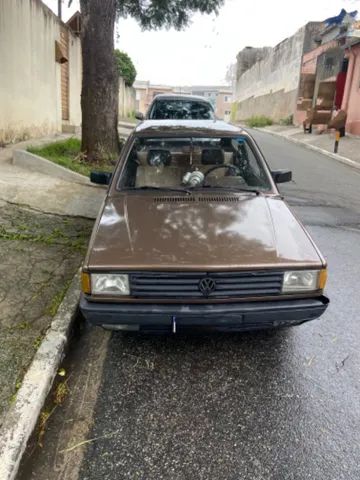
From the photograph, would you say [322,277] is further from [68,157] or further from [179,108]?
[179,108]

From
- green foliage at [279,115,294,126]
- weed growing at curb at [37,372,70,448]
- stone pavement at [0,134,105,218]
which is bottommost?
weed growing at curb at [37,372,70,448]

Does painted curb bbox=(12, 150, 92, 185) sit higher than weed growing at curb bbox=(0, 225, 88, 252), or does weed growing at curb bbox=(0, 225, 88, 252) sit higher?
painted curb bbox=(12, 150, 92, 185)

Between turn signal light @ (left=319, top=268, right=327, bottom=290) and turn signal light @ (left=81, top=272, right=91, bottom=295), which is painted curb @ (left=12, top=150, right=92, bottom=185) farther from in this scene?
turn signal light @ (left=319, top=268, right=327, bottom=290)

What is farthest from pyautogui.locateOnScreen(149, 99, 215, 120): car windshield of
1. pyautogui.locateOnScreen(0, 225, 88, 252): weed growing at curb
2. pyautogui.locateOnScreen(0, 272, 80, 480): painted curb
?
pyautogui.locateOnScreen(0, 272, 80, 480): painted curb

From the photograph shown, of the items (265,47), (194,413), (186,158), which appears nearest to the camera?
(194,413)

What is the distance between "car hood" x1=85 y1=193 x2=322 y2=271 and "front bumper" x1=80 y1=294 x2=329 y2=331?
26 cm

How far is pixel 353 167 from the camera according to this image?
1245cm

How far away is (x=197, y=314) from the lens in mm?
2594

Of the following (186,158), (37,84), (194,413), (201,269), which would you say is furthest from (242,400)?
(37,84)

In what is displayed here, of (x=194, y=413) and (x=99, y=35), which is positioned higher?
(x=99, y=35)

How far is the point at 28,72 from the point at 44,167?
182 inches

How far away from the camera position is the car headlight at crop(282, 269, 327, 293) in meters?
2.67

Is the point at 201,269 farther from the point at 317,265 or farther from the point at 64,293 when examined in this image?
the point at 64,293

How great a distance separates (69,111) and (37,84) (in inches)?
181
